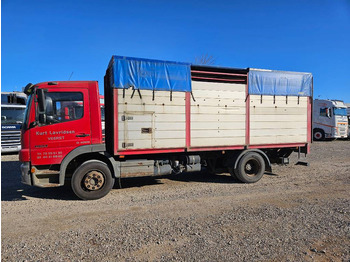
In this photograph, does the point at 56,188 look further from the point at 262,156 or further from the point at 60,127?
the point at 262,156

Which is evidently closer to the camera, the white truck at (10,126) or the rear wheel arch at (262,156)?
the rear wheel arch at (262,156)

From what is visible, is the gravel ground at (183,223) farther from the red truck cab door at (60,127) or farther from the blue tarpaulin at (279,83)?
the blue tarpaulin at (279,83)

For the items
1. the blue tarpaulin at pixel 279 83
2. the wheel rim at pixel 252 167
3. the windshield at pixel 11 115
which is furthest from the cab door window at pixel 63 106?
the windshield at pixel 11 115

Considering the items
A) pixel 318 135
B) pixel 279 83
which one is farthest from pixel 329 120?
pixel 279 83

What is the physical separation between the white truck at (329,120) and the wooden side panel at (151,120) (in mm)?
19769

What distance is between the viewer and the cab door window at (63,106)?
18.2 feet

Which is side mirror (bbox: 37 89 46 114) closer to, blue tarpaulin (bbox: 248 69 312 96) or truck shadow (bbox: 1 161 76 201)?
truck shadow (bbox: 1 161 76 201)

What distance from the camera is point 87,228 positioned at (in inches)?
159

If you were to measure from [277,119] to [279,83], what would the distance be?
1070 millimetres

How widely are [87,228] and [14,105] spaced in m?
12.4

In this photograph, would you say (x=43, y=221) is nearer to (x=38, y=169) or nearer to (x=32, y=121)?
(x=38, y=169)

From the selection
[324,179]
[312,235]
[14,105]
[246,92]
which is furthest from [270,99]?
[14,105]

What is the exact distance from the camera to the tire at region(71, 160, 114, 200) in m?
5.67

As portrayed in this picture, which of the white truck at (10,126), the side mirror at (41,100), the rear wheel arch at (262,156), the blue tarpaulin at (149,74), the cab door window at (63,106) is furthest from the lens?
the white truck at (10,126)
